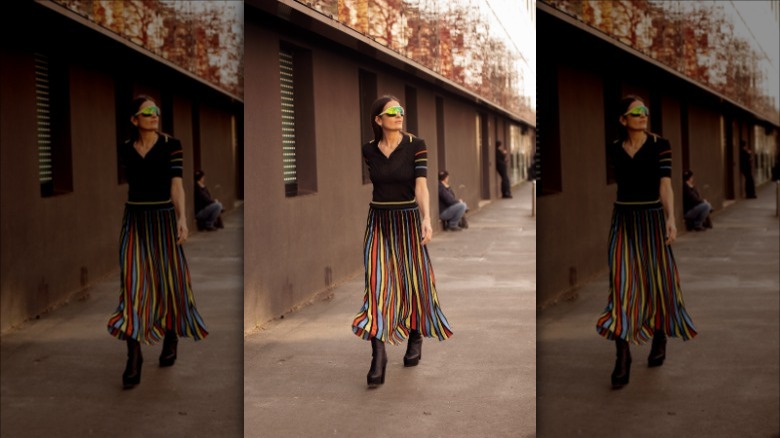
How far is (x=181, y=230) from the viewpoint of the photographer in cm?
412

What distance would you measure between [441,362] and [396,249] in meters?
0.57

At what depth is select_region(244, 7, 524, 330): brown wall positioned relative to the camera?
396 centimetres

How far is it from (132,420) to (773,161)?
377 centimetres

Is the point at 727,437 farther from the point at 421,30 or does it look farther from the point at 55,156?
the point at 55,156

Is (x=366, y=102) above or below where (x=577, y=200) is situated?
above

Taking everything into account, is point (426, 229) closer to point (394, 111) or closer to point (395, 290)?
point (395, 290)

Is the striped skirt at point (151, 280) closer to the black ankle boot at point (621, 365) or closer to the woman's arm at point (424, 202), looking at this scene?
the woman's arm at point (424, 202)

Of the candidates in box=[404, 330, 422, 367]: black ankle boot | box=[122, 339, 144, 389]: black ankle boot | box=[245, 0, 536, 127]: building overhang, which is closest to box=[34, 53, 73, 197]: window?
box=[122, 339, 144, 389]: black ankle boot

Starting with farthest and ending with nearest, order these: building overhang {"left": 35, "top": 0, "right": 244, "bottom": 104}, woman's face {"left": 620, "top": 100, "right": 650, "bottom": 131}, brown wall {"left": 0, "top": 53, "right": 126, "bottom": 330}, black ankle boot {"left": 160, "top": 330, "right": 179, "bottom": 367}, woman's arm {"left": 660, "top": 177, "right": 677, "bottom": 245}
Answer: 1. black ankle boot {"left": 160, "top": 330, "right": 179, "bottom": 367}
2. building overhang {"left": 35, "top": 0, "right": 244, "bottom": 104}
3. brown wall {"left": 0, "top": 53, "right": 126, "bottom": 330}
4. woman's face {"left": 620, "top": 100, "right": 650, "bottom": 131}
5. woman's arm {"left": 660, "top": 177, "right": 677, "bottom": 245}

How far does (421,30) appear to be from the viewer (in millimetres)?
3996

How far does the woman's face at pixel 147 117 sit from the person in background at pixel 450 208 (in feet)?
4.76

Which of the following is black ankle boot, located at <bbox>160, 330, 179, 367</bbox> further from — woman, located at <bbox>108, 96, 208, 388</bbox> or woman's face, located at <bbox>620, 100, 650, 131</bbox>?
woman's face, located at <bbox>620, 100, 650, 131</bbox>

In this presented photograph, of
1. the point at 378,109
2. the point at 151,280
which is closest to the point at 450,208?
the point at 378,109

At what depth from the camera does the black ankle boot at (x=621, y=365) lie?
3961mm
